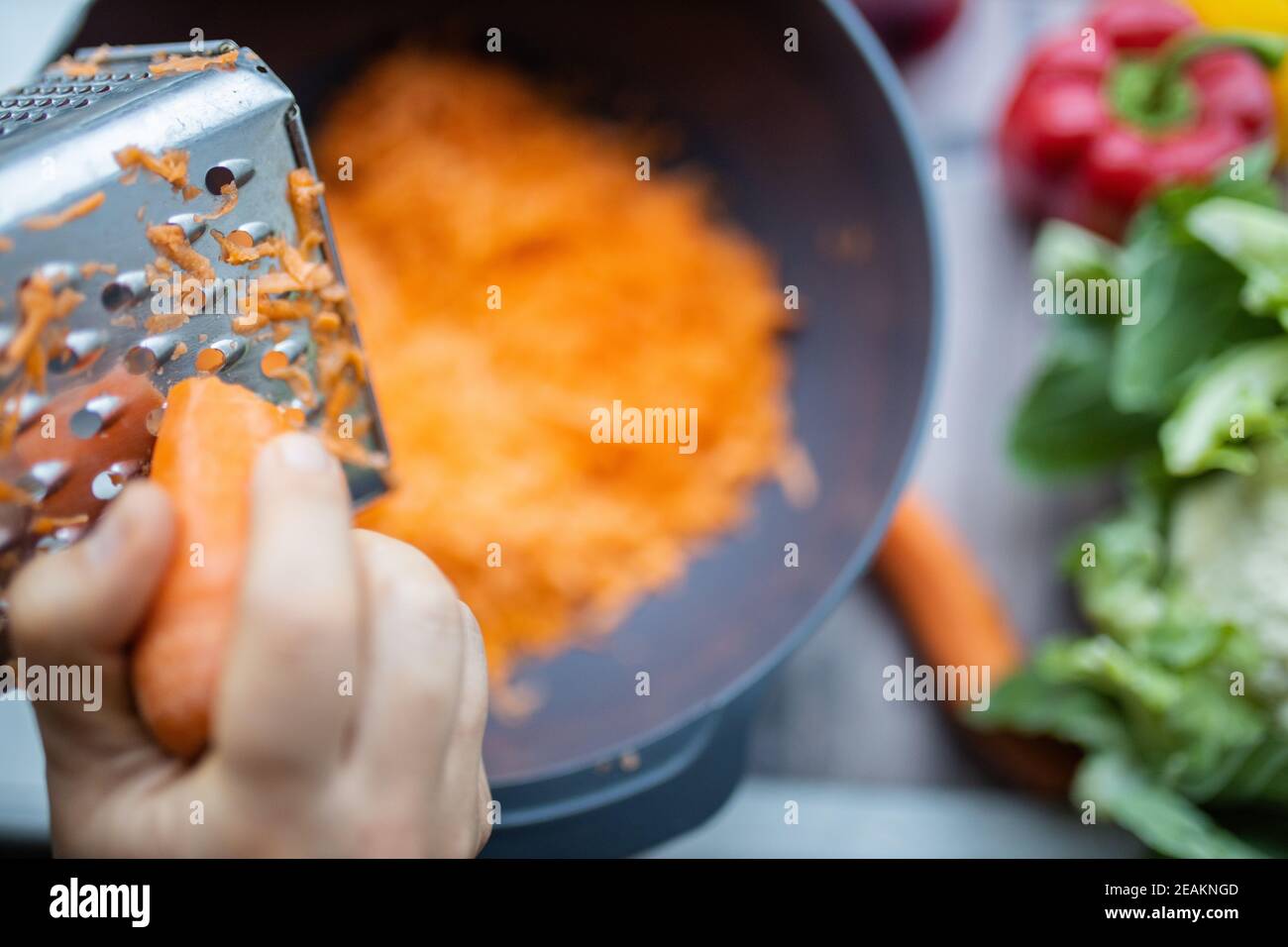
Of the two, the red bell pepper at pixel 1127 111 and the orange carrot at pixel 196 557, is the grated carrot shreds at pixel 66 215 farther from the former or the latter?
the red bell pepper at pixel 1127 111

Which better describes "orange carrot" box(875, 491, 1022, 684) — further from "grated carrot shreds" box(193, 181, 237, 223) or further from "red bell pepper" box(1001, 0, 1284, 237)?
"grated carrot shreds" box(193, 181, 237, 223)

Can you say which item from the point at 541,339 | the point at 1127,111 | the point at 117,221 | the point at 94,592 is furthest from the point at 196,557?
the point at 1127,111

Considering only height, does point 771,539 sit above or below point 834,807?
above

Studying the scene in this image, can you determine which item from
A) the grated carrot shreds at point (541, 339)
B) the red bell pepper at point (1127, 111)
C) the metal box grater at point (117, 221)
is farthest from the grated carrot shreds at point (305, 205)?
the red bell pepper at point (1127, 111)

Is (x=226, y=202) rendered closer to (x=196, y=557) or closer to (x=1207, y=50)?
(x=196, y=557)

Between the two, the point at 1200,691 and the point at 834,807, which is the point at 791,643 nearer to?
the point at 834,807

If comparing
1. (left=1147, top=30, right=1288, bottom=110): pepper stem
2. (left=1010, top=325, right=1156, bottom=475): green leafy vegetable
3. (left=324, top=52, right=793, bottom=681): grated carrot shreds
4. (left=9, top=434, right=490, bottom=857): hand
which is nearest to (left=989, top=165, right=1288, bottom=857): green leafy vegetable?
(left=1010, top=325, right=1156, bottom=475): green leafy vegetable
